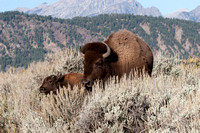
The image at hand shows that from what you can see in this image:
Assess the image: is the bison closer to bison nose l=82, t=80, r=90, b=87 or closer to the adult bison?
the adult bison

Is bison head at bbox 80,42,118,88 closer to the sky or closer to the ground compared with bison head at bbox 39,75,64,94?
closer to the sky

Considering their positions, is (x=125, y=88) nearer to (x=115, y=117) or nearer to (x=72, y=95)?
(x=115, y=117)

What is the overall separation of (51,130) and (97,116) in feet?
2.50

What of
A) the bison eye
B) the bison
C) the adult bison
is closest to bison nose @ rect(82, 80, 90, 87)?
the adult bison

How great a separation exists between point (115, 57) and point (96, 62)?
0.80 meters

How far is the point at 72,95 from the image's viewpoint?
4.20 metres

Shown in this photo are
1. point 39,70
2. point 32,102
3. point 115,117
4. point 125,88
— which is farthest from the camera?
point 39,70

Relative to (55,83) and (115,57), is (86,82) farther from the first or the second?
(55,83)

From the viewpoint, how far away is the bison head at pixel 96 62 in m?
5.57

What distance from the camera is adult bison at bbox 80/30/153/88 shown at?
5629mm

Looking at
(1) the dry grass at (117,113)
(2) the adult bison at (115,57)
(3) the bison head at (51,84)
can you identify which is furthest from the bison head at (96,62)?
(3) the bison head at (51,84)

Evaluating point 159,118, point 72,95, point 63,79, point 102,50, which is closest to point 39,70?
point 63,79

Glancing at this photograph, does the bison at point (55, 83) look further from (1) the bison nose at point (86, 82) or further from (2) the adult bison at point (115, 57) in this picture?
(1) the bison nose at point (86, 82)

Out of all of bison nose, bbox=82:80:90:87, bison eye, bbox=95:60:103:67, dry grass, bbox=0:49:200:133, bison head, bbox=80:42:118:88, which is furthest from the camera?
bison eye, bbox=95:60:103:67
